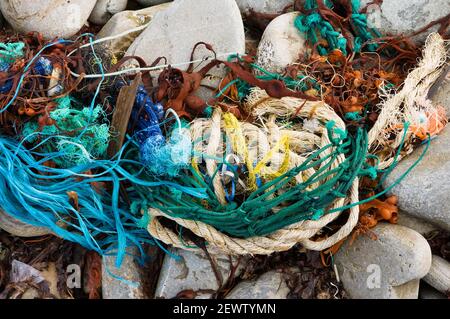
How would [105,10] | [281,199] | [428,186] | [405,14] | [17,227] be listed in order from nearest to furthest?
1. [281,199]
2. [428,186]
3. [17,227]
4. [405,14]
5. [105,10]

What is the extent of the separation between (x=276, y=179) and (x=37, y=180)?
1.15 m

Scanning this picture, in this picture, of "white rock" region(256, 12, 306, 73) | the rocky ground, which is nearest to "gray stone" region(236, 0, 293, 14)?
the rocky ground

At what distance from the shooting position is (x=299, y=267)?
9.26ft

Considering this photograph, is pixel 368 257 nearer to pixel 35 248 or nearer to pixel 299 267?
pixel 299 267

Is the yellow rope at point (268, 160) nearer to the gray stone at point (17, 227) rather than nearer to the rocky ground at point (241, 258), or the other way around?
the rocky ground at point (241, 258)

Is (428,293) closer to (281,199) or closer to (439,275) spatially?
(439,275)

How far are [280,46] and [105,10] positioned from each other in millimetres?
1100

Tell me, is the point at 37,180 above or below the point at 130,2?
below

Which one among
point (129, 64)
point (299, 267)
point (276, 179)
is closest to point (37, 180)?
point (129, 64)

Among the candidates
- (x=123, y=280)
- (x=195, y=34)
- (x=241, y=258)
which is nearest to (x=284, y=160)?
(x=241, y=258)

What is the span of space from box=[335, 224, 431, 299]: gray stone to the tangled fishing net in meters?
0.11

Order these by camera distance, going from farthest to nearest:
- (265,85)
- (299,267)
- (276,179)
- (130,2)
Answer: (130,2), (299,267), (265,85), (276,179)

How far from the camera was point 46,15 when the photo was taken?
2.97 metres

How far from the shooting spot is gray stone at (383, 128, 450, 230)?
263cm
